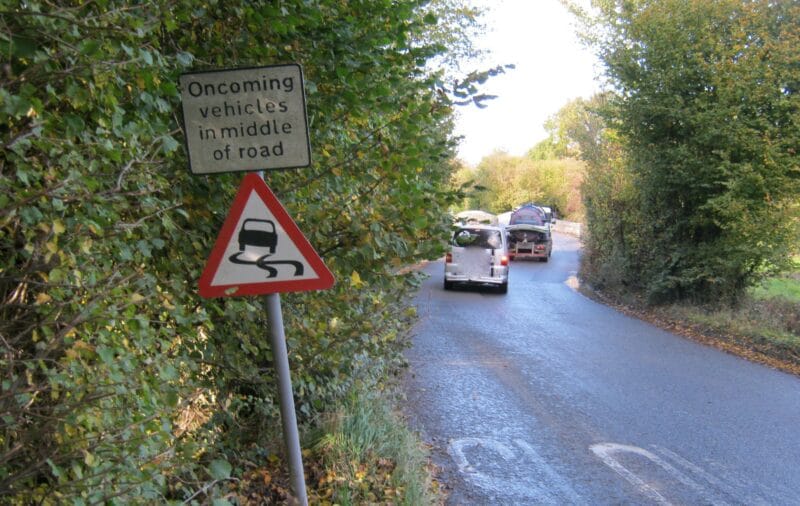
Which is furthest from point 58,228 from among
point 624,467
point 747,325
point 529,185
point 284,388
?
point 529,185

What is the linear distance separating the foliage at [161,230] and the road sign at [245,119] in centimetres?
15

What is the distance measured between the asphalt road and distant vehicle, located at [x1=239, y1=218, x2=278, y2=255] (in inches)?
126

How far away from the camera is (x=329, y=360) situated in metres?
4.95

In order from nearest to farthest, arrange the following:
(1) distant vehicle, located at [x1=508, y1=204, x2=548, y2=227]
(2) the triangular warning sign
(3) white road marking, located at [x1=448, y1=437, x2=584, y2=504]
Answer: (2) the triangular warning sign
(3) white road marking, located at [x1=448, y1=437, x2=584, y2=504]
(1) distant vehicle, located at [x1=508, y1=204, x2=548, y2=227]

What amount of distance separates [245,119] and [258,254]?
0.72m

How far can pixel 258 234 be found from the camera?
3.40 meters

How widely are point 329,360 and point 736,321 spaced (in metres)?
11.9

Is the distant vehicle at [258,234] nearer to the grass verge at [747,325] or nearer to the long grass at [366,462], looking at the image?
the long grass at [366,462]

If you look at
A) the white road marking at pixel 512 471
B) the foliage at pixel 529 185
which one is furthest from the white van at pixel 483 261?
the foliage at pixel 529 185

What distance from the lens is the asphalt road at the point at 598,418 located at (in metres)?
5.96

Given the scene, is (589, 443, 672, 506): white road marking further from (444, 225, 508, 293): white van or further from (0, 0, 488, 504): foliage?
(444, 225, 508, 293): white van

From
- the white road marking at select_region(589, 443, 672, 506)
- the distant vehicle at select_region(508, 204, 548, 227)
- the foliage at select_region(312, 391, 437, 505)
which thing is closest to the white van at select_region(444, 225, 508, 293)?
the white road marking at select_region(589, 443, 672, 506)

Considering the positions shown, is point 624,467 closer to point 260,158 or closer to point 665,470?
point 665,470

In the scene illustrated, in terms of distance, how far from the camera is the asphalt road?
596cm
